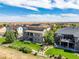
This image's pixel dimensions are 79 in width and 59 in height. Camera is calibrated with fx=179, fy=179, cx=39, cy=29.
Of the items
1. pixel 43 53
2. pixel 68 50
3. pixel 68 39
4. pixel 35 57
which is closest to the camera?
pixel 35 57

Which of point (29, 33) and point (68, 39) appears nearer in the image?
point (68, 39)

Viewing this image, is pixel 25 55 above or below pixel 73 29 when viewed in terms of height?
below

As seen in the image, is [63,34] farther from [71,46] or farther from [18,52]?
→ [18,52]

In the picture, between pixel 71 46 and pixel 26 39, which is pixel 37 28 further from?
pixel 71 46

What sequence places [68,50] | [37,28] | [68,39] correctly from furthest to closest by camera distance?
[37,28]
[68,39]
[68,50]

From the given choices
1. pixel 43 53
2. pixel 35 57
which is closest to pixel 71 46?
pixel 43 53

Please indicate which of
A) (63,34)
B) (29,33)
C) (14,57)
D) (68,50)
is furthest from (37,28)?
(14,57)
